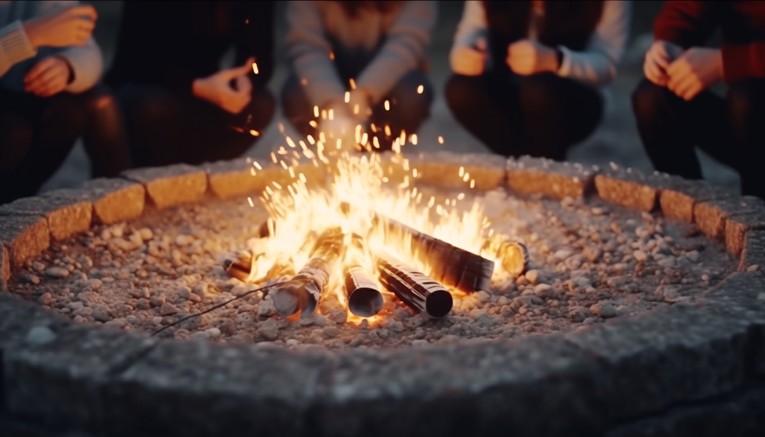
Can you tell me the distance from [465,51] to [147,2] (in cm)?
173

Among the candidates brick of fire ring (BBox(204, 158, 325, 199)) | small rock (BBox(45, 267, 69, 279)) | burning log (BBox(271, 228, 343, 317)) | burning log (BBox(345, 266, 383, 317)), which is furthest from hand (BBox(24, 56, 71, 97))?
burning log (BBox(345, 266, 383, 317))

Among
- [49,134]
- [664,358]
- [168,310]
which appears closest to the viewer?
[664,358]

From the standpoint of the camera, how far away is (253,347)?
2055 mm

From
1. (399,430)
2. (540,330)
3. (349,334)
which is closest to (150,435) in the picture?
(399,430)

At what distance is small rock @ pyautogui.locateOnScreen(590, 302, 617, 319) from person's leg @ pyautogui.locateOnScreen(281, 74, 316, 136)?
229 cm

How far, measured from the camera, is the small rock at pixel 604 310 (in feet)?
8.97

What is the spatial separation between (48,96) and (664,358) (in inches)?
125

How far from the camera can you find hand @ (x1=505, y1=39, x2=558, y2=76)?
14.6 feet

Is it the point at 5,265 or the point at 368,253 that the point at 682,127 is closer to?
the point at 368,253

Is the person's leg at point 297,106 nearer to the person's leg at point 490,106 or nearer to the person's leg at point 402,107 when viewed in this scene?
the person's leg at point 402,107

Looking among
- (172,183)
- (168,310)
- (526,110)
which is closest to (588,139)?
(526,110)

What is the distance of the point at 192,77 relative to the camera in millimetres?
4711

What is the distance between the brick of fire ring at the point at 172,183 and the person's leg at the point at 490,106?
1631mm

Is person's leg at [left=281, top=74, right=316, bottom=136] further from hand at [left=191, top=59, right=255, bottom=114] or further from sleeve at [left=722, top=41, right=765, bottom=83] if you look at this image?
sleeve at [left=722, top=41, right=765, bottom=83]
